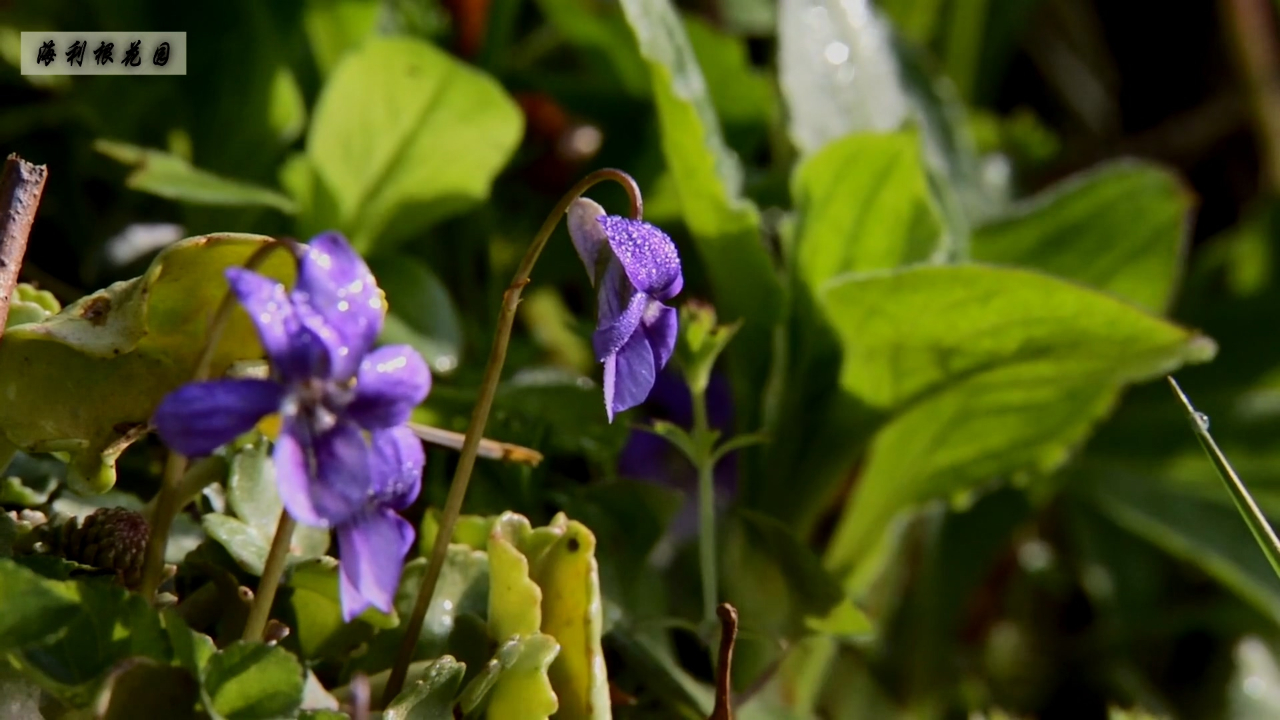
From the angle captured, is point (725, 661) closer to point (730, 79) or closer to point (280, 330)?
point (280, 330)

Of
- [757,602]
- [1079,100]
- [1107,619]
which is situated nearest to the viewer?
[757,602]

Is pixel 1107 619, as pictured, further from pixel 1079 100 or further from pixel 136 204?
pixel 136 204

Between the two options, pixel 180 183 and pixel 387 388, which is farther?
pixel 180 183

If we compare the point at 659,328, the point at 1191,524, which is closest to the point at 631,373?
the point at 659,328

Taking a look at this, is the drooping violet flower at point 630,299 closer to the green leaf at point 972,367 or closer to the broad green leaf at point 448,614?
the broad green leaf at point 448,614

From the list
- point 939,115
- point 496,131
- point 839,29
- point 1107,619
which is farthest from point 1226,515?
point 496,131

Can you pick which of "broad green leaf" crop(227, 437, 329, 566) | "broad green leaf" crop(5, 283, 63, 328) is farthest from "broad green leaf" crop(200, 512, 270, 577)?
"broad green leaf" crop(5, 283, 63, 328)
